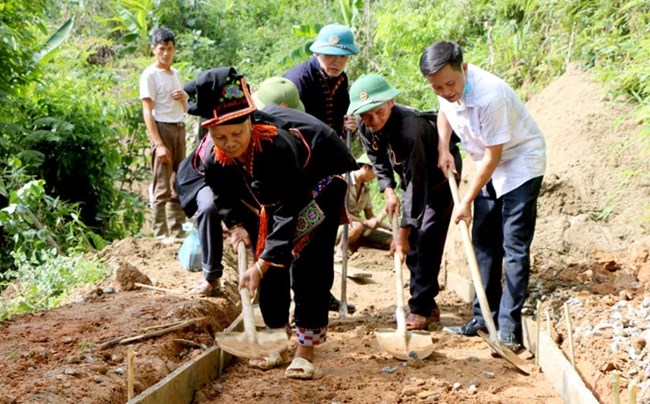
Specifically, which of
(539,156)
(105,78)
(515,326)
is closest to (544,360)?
(515,326)

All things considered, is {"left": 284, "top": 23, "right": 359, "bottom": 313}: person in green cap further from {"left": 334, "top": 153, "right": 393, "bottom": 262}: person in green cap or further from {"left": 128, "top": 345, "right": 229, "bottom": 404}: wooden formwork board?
{"left": 334, "top": 153, "right": 393, "bottom": 262}: person in green cap

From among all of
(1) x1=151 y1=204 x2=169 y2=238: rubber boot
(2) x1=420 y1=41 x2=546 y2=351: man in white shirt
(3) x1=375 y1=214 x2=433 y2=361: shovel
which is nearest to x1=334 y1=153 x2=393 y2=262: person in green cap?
(1) x1=151 y1=204 x2=169 y2=238: rubber boot

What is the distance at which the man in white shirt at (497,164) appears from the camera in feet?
14.6

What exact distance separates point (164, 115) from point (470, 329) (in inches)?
159

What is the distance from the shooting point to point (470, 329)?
524cm

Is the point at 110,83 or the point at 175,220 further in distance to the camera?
the point at 110,83

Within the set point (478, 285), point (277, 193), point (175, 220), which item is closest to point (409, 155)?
point (478, 285)

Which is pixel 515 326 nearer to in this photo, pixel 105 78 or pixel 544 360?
pixel 544 360

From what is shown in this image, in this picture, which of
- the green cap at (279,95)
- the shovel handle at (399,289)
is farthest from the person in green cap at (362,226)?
the green cap at (279,95)

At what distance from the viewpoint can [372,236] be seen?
9305mm

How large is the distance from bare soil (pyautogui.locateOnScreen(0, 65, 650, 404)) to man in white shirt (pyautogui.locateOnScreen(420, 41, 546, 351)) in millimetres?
412

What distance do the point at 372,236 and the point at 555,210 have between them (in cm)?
313

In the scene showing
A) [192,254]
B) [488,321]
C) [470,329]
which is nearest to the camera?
[488,321]

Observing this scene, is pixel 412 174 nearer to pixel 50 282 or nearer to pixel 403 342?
pixel 403 342
